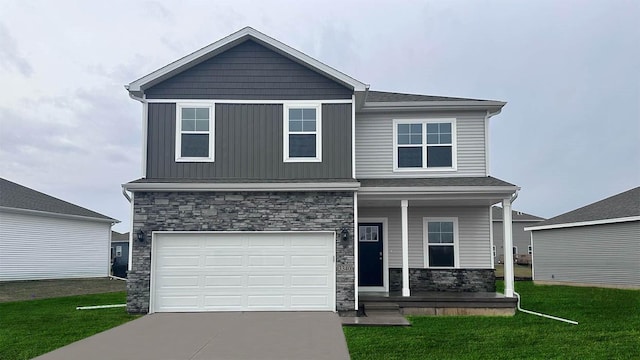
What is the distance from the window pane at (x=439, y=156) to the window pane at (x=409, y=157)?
259 millimetres

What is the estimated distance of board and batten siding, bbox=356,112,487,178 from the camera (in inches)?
560

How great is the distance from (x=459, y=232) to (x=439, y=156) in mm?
2080

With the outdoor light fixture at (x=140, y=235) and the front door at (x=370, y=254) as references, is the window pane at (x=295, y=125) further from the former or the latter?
the outdoor light fixture at (x=140, y=235)

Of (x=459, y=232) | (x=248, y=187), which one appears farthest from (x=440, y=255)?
(x=248, y=187)

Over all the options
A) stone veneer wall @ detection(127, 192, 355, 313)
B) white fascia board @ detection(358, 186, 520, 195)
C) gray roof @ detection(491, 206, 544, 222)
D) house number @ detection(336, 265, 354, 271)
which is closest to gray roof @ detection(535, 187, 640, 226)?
white fascia board @ detection(358, 186, 520, 195)

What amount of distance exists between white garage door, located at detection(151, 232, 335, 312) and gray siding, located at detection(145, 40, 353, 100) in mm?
3300

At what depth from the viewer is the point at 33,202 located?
23.3 metres

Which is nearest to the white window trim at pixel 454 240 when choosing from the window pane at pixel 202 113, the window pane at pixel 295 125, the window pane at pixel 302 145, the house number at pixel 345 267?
the house number at pixel 345 267

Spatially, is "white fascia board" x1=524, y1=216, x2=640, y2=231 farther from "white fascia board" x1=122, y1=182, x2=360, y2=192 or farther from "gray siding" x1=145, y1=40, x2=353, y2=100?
"gray siding" x1=145, y1=40, x2=353, y2=100

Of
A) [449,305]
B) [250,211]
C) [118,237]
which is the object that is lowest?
[449,305]

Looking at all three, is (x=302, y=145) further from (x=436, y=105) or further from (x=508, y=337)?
(x=508, y=337)

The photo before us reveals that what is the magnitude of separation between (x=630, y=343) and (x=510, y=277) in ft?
12.8

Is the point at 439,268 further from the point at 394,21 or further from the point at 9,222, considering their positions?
the point at 9,222

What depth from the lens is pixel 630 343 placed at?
352 inches
